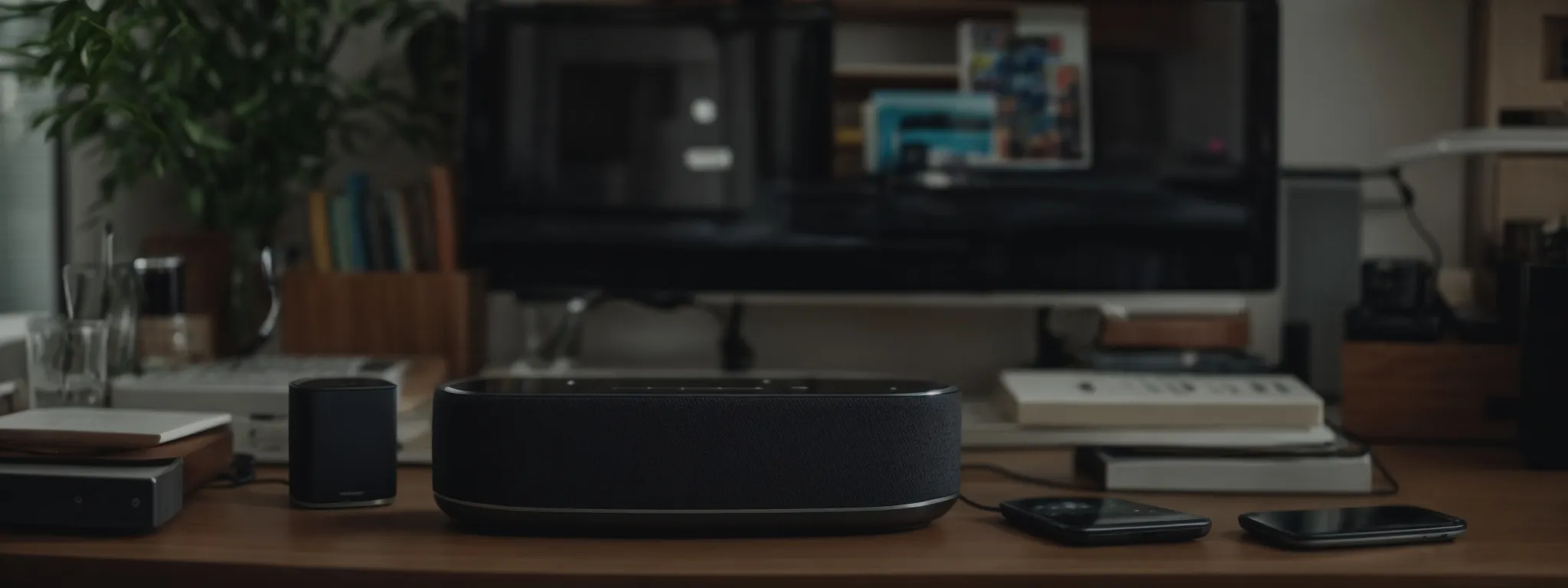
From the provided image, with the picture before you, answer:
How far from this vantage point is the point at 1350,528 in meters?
0.88

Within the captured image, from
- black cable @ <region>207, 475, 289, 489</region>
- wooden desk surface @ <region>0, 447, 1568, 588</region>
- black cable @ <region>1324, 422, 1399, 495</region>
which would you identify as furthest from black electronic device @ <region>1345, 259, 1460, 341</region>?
black cable @ <region>207, 475, 289, 489</region>

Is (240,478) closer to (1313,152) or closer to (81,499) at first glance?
(81,499)

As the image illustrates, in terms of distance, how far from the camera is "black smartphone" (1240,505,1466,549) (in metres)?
0.86

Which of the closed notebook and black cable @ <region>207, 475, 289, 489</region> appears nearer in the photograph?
the closed notebook

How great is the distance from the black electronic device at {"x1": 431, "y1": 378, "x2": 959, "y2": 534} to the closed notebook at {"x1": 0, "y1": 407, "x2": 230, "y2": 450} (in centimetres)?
22

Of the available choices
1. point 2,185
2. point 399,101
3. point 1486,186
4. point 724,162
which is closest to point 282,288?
point 399,101

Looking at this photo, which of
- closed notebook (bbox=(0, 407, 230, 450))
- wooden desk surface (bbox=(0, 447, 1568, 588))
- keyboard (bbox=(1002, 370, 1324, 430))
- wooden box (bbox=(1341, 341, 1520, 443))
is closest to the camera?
wooden desk surface (bbox=(0, 447, 1568, 588))

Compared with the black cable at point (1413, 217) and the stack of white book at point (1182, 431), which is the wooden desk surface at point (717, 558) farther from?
the black cable at point (1413, 217)

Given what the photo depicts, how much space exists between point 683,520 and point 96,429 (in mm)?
414

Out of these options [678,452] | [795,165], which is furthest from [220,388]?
[795,165]

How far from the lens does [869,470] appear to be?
2.93 ft

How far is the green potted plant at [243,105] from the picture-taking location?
1360mm

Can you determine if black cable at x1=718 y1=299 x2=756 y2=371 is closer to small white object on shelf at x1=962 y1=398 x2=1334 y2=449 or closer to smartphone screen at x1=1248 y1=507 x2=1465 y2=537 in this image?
small white object on shelf at x1=962 y1=398 x2=1334 y2=449

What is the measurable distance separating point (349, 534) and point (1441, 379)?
1027 mm
